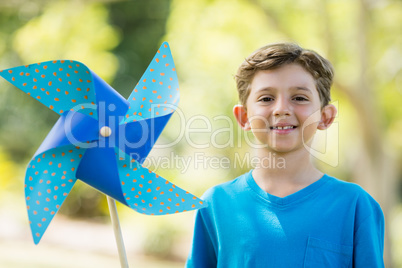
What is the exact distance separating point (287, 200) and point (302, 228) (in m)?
0.12

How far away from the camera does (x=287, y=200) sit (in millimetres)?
1948

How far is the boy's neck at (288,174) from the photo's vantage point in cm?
199

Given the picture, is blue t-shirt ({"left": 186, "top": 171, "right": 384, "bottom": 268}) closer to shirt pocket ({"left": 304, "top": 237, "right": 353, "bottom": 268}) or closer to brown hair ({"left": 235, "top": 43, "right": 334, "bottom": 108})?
shirt pocket ({"left": 304, "top": 237, "right": 353, "bottom": 268})

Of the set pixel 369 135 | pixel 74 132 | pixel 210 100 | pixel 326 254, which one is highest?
pixel 210 100

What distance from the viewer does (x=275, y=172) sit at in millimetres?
2021

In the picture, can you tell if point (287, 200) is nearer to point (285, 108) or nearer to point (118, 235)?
point (285, 108)

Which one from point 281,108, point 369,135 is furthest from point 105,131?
point 369,135

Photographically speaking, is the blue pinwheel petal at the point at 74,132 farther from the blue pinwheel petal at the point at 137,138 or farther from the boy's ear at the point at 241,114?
the boy's ear at the point at 241,114

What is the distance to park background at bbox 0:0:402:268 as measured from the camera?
6.57 meters

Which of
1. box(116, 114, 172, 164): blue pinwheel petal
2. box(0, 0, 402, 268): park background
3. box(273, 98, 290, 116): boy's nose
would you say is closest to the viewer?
box(273, 98, 290, 116): boy's nose

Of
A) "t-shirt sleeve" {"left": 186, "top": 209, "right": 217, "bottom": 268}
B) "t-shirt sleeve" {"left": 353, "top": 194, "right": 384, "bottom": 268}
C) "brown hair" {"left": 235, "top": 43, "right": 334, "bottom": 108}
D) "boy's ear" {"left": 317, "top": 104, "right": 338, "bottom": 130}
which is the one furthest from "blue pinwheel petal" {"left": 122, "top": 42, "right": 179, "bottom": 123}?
"t-shirt sleeve" {"left": 353, "top": 194, "right": 384, "bottom": 268}

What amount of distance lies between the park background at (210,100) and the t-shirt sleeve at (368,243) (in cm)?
442

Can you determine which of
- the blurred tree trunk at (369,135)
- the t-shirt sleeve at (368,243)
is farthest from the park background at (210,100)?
the t-shirt sleeve at (368,243)

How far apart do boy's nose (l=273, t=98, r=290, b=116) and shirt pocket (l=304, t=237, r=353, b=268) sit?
0.46 m
